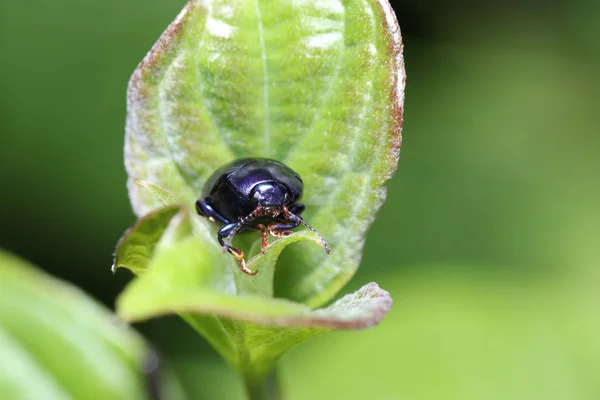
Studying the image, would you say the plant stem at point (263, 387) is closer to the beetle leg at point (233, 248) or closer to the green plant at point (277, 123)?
the green plant at point (277, 123)

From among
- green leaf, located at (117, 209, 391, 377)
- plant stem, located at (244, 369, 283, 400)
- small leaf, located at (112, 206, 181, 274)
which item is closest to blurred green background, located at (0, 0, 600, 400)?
plant stem, located at (244, 369, 283, 400)

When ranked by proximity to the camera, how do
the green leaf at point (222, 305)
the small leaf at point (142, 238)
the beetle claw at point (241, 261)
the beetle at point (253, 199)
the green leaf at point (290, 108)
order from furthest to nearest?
1. the beetle at point (253, 199)
2. the green leaf at point (290, 108)
3. the beetle claw at point (241, 261)
4. the small leaf at point (142, 238)
5. the green leaf at point (222, 305)

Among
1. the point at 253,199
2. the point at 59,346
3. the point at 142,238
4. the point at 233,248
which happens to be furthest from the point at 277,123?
the point at 59,346

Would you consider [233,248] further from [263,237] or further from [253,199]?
[253,199]

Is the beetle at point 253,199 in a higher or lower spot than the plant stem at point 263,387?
higher

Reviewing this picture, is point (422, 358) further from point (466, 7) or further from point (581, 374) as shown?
point (466, 7)

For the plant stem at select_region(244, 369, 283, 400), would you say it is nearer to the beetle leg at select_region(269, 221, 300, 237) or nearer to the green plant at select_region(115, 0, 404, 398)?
the green plant at select_region(115, 0, 404, 398)

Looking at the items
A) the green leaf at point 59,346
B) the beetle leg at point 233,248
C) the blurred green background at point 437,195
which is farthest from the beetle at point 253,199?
the blurred green background at point 437,195
